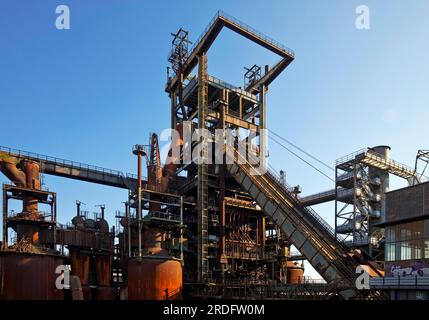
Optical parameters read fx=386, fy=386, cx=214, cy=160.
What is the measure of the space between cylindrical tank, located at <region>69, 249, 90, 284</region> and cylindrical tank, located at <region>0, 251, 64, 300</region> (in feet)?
19.8

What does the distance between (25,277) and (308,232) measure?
27.3m

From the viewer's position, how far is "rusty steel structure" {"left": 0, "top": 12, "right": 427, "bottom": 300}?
3694 cm

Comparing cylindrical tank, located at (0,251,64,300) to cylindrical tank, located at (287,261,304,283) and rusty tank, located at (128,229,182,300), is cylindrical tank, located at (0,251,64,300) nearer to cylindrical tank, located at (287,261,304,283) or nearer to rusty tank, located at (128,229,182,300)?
rusty tank, located at (128,229,182,300)

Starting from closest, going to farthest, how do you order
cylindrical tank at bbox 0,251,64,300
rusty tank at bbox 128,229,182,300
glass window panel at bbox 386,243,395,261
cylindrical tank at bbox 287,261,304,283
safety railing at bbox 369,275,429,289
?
safety railing at bbox 369,275,429,289
glass window panel at bbox 386,243,395,261
cylindrical tank at bbox 0,251,64,300
rusty tank at bbox 128,229,182,300
cylindrical tank at bbox 287,261,304,283

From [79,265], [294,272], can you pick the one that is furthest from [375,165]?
[79,265]

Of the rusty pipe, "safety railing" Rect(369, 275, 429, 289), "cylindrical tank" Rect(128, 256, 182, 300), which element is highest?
the rusty pipe

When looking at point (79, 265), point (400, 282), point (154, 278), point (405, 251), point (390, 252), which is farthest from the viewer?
point (79, 265)

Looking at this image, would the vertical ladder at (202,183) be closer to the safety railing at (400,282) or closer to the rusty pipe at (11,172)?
the rusty pipe at (11,172)

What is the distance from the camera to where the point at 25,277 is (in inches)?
1437

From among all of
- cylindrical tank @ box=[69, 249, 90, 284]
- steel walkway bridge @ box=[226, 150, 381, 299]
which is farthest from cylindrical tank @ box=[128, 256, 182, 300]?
steel walkway bridge @ box=[226, 150, 381, 299]

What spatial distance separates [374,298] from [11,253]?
32104mm

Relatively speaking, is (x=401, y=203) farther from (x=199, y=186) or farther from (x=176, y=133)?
(x=176, y=133)

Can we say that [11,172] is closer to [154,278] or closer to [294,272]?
[154,278]

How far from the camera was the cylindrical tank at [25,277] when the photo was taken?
118 feet
